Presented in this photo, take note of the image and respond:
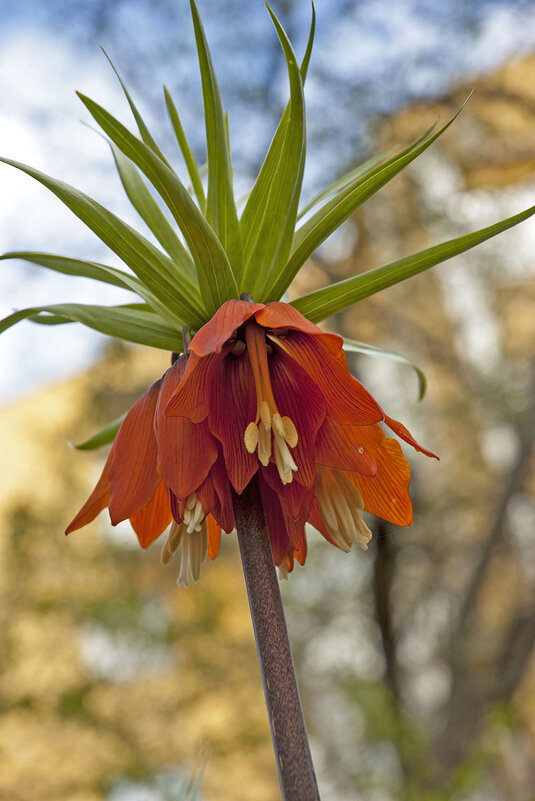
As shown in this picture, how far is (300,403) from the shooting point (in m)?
0.36

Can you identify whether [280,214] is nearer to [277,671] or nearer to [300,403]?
[300,403]

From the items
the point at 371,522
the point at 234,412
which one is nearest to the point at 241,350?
the point at 234,412

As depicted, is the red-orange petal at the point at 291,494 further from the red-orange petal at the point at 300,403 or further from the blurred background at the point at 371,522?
the blurred background at the point at 371,522

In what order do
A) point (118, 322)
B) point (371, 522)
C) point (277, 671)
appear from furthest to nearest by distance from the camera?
1. point (371, 522)
2. point (118, 322)
3. point (277, 671)

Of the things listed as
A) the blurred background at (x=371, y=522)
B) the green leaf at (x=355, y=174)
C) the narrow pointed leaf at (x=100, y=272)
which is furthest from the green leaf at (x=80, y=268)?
the blurred background at (x=371, y=522)

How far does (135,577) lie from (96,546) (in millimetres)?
180

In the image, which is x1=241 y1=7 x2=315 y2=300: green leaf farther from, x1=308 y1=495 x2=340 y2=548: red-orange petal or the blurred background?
the blurred background

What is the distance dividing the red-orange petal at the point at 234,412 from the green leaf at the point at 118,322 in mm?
33

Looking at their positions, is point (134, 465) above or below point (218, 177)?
below

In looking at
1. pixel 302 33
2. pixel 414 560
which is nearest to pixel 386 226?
pixel 302 33

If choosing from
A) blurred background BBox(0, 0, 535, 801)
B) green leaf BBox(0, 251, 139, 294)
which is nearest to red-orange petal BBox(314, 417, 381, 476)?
green leaf BBox(0, 251, 139, 294)

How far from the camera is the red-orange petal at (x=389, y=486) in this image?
1.24 ft

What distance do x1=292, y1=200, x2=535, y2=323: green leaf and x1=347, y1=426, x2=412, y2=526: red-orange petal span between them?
2.8 inches

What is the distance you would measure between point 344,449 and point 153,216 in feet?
0.48
